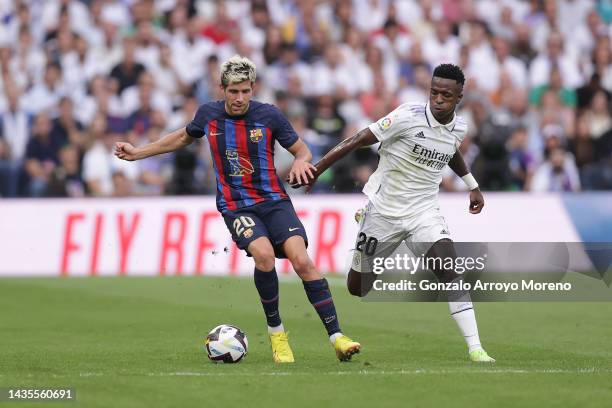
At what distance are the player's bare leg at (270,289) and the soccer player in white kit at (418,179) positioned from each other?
2.72 feet

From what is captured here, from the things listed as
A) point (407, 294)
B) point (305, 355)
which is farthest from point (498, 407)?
point (407, 294)

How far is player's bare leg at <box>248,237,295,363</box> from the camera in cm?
1051

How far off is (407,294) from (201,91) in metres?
7.33

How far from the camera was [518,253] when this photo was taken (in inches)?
789

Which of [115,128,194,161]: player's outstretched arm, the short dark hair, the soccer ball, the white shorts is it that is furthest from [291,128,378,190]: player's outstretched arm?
the soccer ball

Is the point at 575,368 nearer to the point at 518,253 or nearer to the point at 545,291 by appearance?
the point at 545,291

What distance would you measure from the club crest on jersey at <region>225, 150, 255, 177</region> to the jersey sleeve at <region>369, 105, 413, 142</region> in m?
1.17

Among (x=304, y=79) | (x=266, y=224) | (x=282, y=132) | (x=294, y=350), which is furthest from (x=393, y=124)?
(x=304, y=79)

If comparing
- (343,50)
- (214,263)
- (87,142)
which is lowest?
(214,263)

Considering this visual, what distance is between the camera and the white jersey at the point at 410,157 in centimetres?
1127

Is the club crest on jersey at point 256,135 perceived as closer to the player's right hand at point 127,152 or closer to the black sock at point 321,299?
the player's right hand at point 127,152

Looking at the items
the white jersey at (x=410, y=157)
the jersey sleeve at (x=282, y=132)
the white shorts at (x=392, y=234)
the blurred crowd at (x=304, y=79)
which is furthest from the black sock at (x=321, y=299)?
the blurred crowd at (x=304, y=79)

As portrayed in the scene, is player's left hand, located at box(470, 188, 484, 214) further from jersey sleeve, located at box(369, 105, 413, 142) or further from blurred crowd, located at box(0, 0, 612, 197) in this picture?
blurred crowd, located at box(0, 0, 612, 197)

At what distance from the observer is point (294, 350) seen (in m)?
11.8
